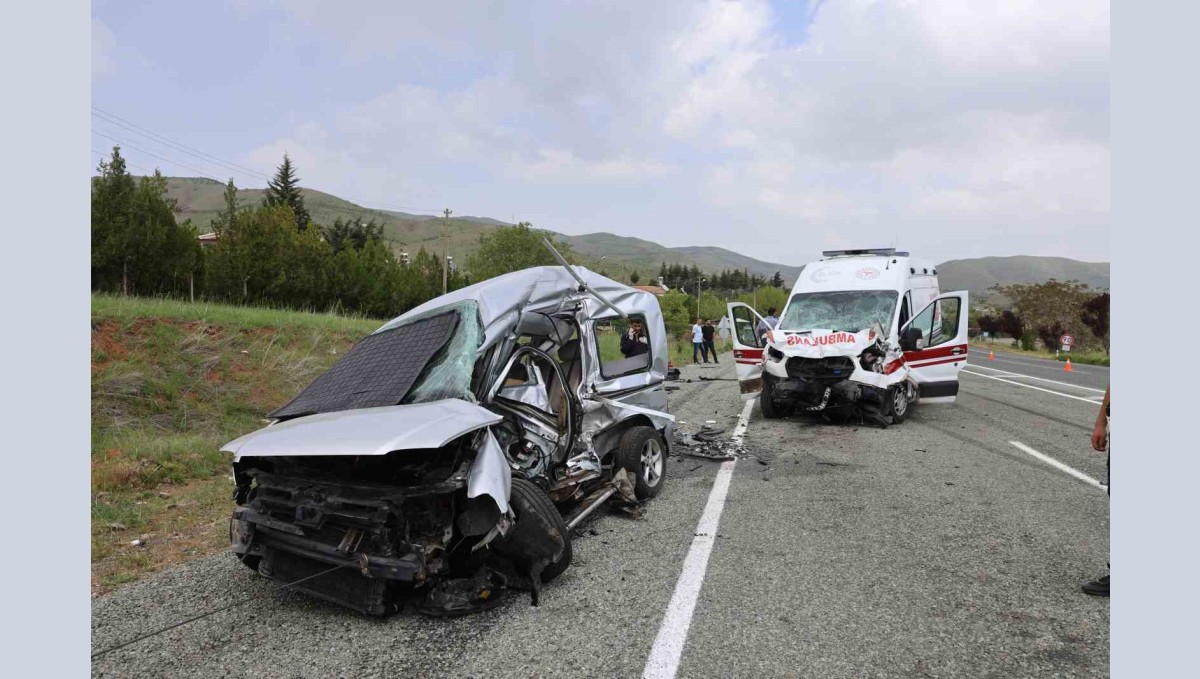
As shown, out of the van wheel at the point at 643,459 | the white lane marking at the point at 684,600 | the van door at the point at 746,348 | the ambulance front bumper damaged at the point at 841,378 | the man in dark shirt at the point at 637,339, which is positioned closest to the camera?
the white lane marking at the point at 684,600

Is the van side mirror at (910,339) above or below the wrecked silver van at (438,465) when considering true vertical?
above

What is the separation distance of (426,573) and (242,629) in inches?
43.8

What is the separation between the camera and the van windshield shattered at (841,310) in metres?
9.89

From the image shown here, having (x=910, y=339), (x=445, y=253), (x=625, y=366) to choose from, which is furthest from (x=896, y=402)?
(x=445, y=253)

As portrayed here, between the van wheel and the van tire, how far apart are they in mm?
1628

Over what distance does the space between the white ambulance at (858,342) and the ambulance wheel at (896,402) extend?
0.05ft

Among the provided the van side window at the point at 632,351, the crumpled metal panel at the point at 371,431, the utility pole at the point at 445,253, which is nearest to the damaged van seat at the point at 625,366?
the van side window at the point at 632,351

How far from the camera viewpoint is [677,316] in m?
47.5

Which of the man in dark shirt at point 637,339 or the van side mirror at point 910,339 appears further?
the van side mirror at point 910,339

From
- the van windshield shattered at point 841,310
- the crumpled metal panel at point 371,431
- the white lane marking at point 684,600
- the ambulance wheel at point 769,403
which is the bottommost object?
the white lane marking at point 684,600

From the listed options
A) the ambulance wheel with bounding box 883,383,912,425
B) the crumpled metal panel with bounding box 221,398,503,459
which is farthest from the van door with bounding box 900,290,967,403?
the crumpled metal panel with bounding box 221,398,503,459

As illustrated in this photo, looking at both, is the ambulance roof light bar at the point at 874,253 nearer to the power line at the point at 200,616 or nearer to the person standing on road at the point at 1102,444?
the person standing on road at the point at 1102,444

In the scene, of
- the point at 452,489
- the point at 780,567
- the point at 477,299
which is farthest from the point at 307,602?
the point at 780,567

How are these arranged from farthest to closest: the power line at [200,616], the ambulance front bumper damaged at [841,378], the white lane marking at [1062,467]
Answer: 1. the ambulance front bumper damaged at [841,378]
2. the white lane marking at [1062,467]
3. the power line at [200,616]
